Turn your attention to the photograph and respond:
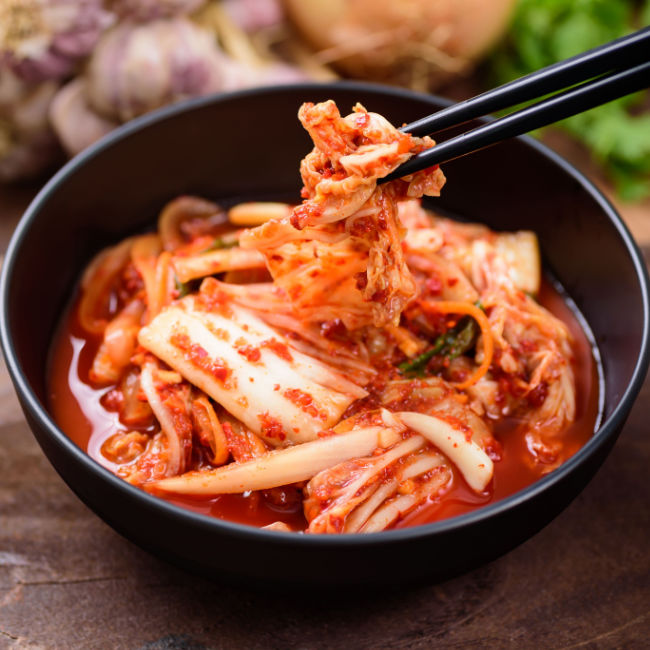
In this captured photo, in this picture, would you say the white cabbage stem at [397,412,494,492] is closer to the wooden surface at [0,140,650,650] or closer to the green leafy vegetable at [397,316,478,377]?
the green leafy vegetable at [397,316,478,377]

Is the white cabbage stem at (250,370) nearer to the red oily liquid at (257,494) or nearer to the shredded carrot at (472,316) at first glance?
the red oily liquid at (257,494)

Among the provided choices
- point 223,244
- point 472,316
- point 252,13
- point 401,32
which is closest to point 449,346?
point 472,316

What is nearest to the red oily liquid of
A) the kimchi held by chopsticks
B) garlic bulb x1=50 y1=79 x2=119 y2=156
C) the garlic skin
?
the kimchi held by chopsticks

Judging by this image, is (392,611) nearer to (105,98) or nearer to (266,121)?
(266,121)

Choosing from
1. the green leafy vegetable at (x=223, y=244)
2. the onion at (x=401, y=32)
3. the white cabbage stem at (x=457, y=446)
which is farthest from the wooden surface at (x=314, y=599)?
the onion at (x=401, y=32)

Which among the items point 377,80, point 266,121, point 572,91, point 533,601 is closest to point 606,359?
point 533,601

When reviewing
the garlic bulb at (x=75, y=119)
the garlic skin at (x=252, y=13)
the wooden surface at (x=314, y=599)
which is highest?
the garlic skin at (x=252, y=13)
